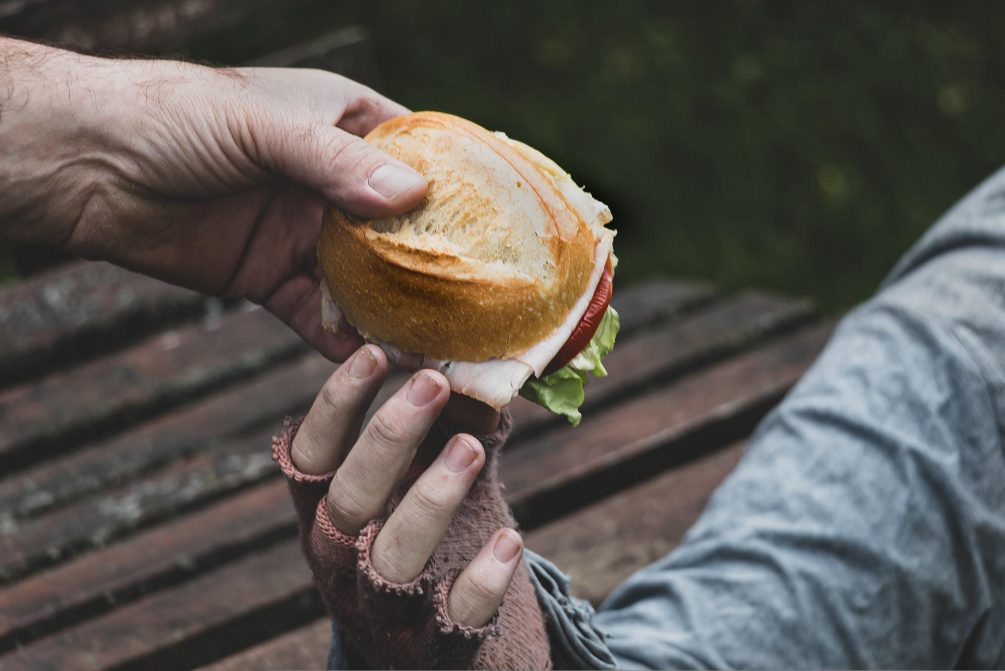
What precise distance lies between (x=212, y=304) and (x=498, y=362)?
1.46 m

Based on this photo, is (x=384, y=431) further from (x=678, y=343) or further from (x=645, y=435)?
(x=678, y=343)

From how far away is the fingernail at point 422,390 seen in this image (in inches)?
64.4

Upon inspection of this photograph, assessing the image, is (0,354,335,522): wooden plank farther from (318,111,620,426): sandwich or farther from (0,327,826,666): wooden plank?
(318,111,620,426): sandwich

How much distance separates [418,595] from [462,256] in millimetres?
454

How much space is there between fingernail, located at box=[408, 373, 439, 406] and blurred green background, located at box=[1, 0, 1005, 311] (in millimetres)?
2780

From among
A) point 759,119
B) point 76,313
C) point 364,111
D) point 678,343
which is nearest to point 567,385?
point 364,111

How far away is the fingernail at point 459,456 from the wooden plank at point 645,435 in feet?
2.31

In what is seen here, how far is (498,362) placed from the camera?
178 centimetres

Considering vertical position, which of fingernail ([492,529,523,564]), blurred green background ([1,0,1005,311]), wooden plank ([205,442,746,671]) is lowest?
blurred green background ([1,0,1005,311])

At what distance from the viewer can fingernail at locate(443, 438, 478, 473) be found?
1.65 meters

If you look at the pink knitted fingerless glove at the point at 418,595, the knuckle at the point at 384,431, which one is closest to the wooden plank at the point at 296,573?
the pink knitted fingerless glove at the point at 418,595

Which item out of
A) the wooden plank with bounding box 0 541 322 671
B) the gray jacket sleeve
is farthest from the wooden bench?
the gray jacket sleeve

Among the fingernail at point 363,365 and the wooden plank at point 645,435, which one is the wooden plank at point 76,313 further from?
the fingernail at point 363,365

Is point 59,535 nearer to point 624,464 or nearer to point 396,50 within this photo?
point 624,464
